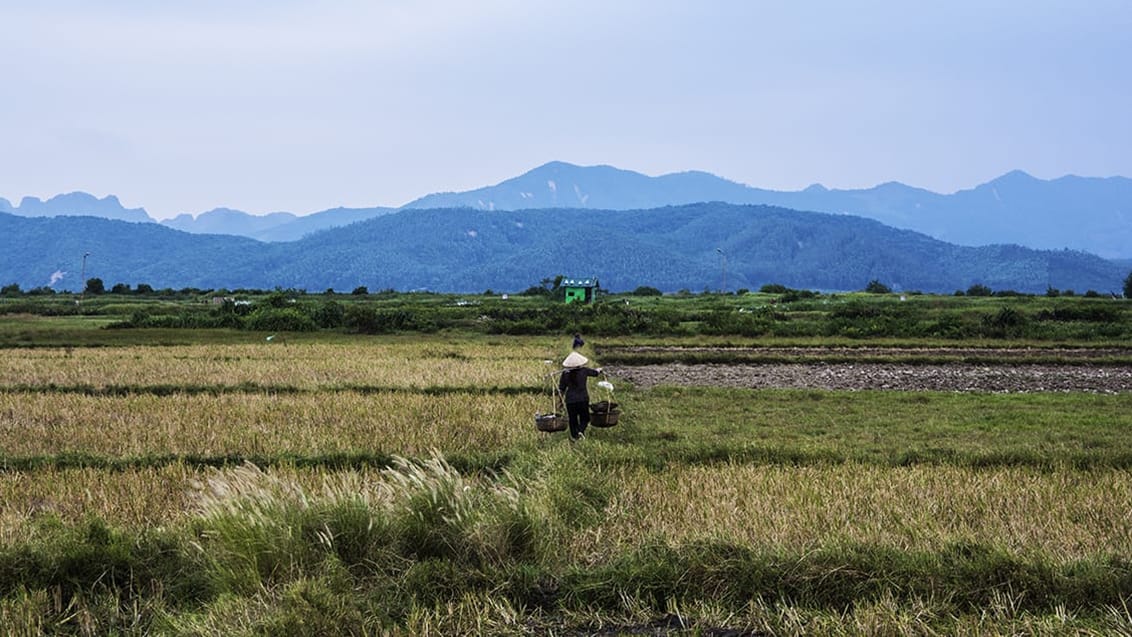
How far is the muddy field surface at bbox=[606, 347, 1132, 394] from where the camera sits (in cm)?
2098

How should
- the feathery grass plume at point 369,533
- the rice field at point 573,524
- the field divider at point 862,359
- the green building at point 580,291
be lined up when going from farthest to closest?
the green building at point 580,291 < the field divider at point 862,359 < the feathery grass plume at point 369,533 < the rice field at point 573,524

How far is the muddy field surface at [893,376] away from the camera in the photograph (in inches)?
826

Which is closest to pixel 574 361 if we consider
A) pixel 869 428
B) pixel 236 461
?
pixel 236 461

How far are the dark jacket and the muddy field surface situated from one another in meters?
9.00

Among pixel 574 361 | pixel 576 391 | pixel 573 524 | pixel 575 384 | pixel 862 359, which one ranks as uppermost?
pixel 574 361

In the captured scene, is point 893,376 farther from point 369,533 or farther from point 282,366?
point 369,533

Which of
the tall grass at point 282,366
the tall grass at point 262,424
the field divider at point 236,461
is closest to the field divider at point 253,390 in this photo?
the tall grass at point 282,366

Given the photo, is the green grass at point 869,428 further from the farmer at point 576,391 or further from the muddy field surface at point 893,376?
the muddy field surface at point 893,376

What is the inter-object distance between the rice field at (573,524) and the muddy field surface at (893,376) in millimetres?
7146

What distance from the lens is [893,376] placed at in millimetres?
23453

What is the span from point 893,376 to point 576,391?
48.0ft

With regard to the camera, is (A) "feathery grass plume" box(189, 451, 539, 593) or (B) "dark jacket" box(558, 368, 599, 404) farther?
(B) "dark jacket" box(558, 368, 599, 404)

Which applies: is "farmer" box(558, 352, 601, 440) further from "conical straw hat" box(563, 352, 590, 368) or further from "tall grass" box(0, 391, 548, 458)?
"tall grass" box(0, 391, 548, 458)

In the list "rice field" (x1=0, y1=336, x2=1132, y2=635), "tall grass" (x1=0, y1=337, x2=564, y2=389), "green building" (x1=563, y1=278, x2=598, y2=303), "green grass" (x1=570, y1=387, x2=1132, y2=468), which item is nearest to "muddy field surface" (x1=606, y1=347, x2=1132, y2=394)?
"green grass" (x1=570, y1=387, x2=1132, y2=468)
